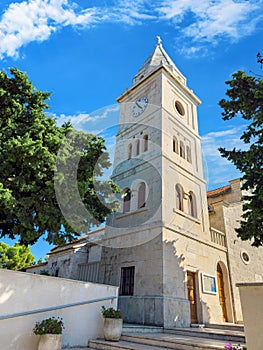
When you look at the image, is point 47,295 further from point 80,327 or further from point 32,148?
point 32,148

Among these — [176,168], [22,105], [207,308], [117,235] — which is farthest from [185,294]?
[22,105]

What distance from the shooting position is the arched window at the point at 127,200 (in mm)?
14439

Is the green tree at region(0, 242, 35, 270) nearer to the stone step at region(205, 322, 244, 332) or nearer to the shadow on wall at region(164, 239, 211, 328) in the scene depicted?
the shadow on wall at region(164, 239, 211, 328)

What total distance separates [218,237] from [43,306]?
37.9ft

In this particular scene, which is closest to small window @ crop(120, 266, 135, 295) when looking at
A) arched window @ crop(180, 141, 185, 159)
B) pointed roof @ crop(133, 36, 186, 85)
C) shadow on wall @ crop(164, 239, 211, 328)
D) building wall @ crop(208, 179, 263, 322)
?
shadow on wall @ crop(164, 239, 211, 328)

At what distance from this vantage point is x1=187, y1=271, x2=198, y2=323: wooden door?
1169 centimetres

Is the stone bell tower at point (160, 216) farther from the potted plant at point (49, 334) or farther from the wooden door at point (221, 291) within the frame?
the potted plant at point (49, 334)

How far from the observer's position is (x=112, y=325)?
7.24 metres

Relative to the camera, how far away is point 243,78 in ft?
31.3

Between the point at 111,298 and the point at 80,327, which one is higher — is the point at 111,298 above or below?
above

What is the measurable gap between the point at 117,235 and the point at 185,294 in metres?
4.32

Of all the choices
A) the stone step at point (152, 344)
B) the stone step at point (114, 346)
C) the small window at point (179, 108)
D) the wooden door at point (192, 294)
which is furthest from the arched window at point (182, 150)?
the stone step at point (114, 346)

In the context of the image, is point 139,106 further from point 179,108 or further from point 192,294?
point 192,294

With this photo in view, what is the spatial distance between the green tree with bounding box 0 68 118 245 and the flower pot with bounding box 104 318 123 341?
2.79 meters
